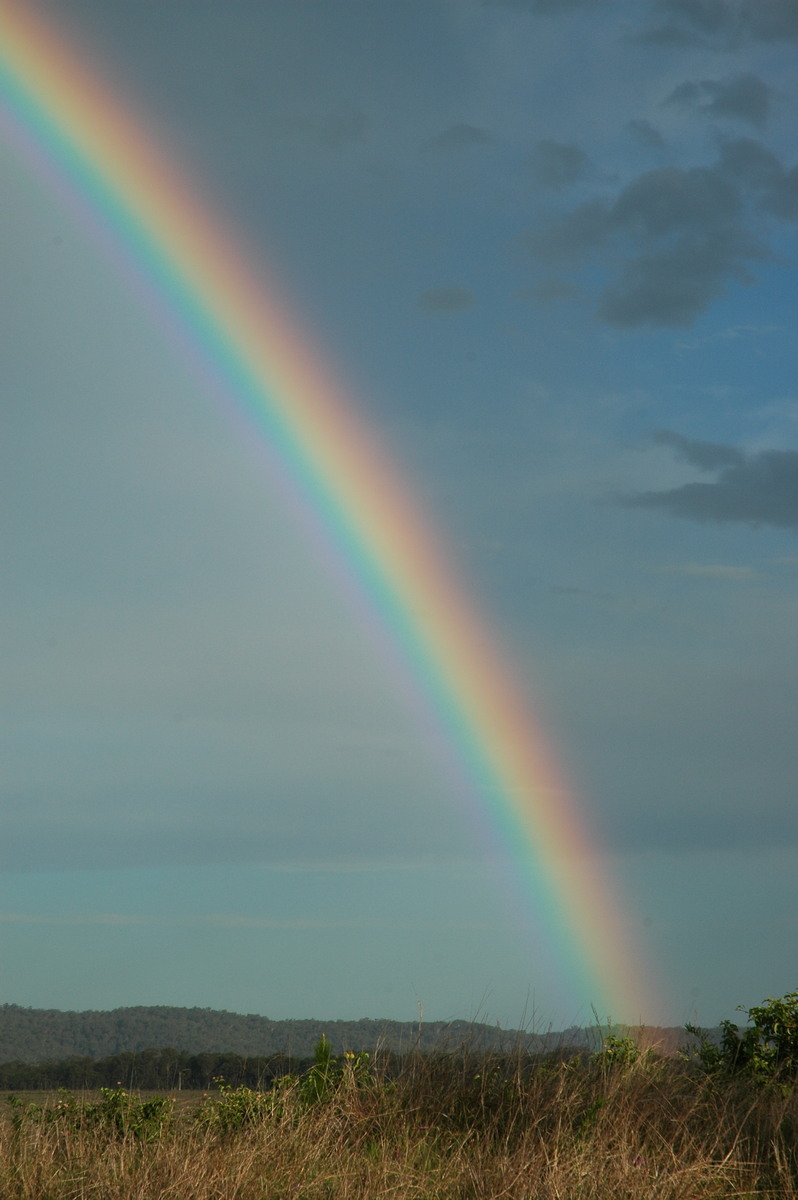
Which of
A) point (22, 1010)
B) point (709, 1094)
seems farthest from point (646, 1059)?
point (22, 1010)

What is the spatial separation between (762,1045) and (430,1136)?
4.69 m

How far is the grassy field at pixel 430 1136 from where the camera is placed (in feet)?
27.1

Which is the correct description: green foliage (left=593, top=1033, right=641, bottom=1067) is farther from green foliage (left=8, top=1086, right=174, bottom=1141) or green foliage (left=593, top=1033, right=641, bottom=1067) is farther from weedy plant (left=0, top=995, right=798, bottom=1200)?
green foliage (left=8, top=1086, right=174, bottom=1141)

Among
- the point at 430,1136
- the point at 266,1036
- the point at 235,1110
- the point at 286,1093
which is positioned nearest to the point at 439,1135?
the point at 430,1136

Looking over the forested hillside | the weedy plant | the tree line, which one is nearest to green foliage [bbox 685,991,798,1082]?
the weedy plant

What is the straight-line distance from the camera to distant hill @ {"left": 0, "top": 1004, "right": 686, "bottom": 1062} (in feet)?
39.0

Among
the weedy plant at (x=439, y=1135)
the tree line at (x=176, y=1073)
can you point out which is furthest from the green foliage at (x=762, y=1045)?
the tree line at (x=176, y=1073)

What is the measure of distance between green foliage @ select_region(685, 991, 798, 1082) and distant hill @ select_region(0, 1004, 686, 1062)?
0.46 meters

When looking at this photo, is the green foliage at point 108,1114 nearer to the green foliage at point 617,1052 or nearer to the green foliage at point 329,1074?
the green foliage at point 329,1074

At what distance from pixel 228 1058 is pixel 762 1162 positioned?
7937 mm

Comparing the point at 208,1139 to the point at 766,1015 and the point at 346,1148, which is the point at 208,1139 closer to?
the point at 346,1148

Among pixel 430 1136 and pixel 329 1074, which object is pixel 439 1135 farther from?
pixel 329 1074

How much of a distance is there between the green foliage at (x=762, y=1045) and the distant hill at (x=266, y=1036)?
0.46 m

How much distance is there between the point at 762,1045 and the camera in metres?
12.9
